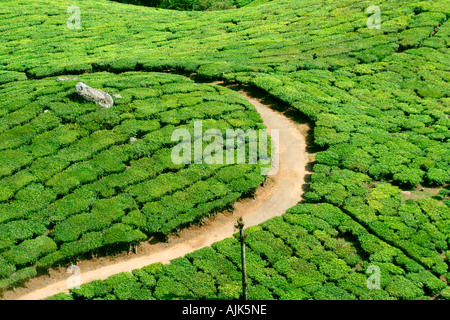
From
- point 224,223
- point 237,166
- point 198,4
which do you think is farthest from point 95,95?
point 198,4

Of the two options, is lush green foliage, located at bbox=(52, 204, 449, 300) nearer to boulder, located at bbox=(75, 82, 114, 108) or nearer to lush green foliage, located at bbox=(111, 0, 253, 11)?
boulder, located at bbox=(75, 82, 114, 108)

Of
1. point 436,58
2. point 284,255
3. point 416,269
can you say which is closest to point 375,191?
point 416,269

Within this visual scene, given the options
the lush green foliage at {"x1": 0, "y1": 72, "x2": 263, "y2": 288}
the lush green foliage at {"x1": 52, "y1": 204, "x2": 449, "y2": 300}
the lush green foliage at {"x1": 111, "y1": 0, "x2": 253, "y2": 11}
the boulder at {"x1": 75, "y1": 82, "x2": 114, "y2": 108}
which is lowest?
the lush green foliage at {"x1": 52, "y1": 204, "x2": 449, "y2": 300}

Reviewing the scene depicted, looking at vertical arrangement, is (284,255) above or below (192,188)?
below

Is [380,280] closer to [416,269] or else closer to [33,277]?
[416,269]

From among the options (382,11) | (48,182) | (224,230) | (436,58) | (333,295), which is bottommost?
(333,295)

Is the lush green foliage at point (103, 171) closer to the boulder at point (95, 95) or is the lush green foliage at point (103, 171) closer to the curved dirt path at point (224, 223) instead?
the boulder at point (95, 95)

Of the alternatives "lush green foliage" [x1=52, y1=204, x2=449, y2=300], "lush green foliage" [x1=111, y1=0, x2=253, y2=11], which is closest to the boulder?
"lush green foliage" [x1=52, y1=204, x2=449, y2=300]
